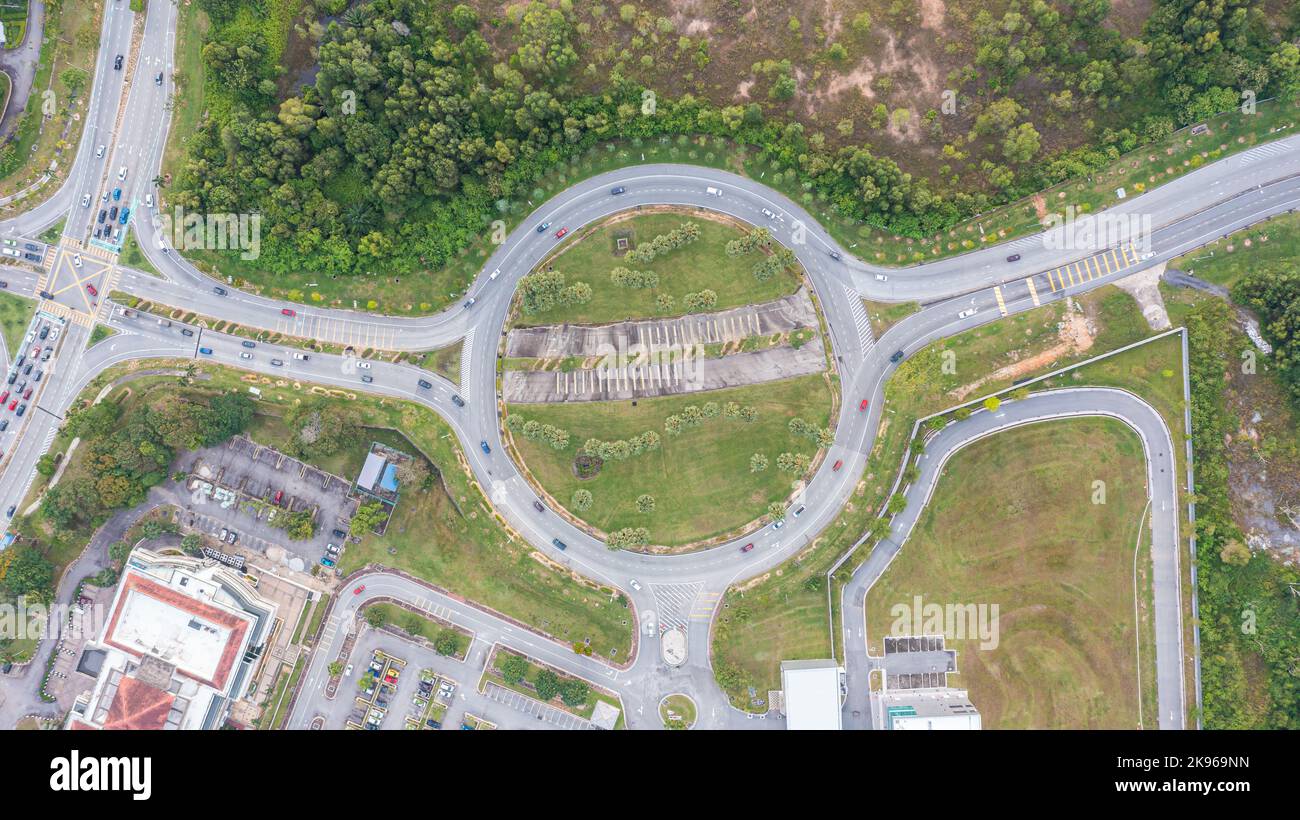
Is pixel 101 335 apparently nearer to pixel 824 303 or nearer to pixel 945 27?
pixel 824 303

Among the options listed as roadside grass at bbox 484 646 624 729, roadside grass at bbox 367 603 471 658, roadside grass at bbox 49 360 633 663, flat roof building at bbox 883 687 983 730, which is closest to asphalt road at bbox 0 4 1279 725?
roadside grass at bbox 49 360 633 663

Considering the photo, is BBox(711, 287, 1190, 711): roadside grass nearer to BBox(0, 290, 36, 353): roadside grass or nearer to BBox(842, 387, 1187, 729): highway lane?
BBox(842, 387, 1187, 729): highway lane

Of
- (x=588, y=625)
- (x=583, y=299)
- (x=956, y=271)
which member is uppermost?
(x=956, y=271)

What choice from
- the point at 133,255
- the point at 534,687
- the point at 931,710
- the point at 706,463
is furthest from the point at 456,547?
the point at 931,710

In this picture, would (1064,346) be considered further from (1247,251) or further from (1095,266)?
(1247,251)

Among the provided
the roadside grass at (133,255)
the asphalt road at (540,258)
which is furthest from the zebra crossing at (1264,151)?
the roadside grass at (133,255)

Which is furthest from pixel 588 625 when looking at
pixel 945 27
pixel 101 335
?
pixel 945 27
